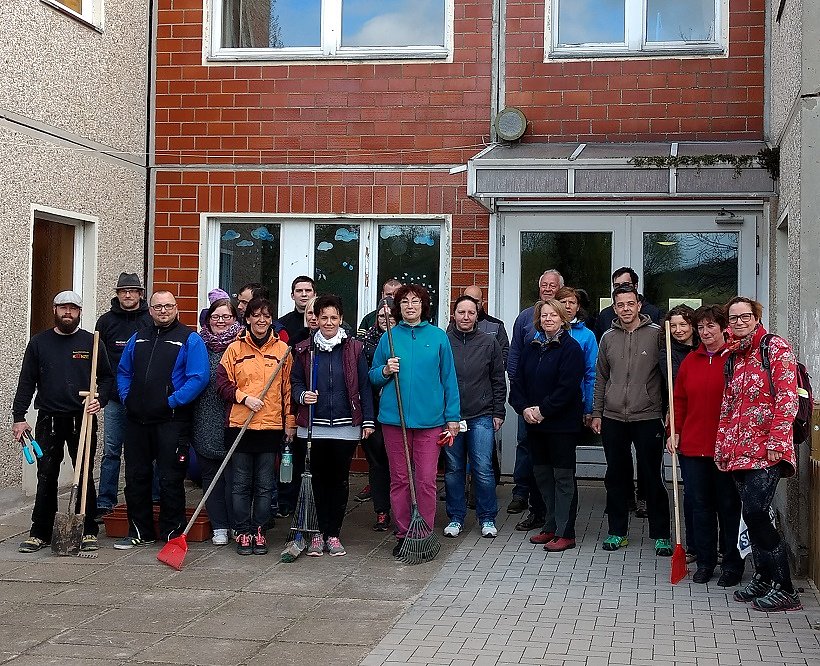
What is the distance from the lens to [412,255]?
11047 millimetres

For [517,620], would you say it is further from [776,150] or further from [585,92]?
[585,92]

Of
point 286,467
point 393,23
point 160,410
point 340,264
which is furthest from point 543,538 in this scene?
point 393,23

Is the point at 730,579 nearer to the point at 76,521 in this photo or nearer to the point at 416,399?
the point at 416,399

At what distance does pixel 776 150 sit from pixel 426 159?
3.22m

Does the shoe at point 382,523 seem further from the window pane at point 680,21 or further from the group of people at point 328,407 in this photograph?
the window pane at point 680,21

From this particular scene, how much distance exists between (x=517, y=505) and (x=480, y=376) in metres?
1.40

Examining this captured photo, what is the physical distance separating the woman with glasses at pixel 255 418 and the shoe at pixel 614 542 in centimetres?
226

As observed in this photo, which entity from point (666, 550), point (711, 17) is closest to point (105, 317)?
point (666, 550)

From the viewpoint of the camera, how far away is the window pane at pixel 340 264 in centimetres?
1114

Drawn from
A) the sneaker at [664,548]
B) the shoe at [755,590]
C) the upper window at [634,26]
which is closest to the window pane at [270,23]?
the upper window at [634,26]

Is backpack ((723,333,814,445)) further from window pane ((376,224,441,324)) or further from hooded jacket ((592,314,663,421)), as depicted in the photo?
window pane ((376,224,441,324))

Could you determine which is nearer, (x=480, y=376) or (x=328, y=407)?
(x=328, y=407)

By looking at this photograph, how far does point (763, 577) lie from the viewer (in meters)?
6.54

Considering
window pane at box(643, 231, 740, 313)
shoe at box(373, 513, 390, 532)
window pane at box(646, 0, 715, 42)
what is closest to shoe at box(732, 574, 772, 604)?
shoe at box(373, 513, 390, 532)
